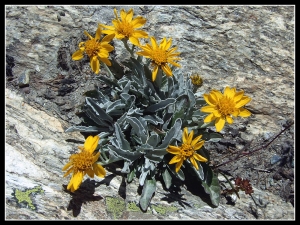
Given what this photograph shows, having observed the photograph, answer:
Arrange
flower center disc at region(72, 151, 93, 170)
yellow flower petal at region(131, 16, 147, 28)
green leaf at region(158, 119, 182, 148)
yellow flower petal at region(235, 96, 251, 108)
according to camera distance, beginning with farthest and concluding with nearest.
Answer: yellow flower petal at region(131, 16, 147, 28)
green leaf at region(158, 119, 182, 148)
yellow flower petal at region(235, 96, 251, 108)
flower center disc at region(72, 151, 93, 170)

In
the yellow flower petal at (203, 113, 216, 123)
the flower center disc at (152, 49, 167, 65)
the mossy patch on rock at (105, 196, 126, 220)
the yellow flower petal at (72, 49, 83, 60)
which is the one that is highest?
the flower center disc at (152, 49, 167, 65)

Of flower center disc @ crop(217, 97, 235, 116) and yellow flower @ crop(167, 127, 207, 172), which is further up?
flower center disc @ crop(217, 97, 235, 116)

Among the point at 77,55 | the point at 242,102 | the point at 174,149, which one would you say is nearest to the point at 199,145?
the point at 174,149

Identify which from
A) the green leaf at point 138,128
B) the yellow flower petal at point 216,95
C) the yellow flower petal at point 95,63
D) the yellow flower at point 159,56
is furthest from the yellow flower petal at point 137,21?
the yellow flower petal at point 216,95

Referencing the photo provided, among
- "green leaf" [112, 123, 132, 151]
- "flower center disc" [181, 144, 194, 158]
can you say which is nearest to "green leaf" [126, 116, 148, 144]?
"green leaf" [112, 123, 132, 151]

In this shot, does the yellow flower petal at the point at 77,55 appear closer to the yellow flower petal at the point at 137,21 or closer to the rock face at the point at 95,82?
the yellow flower petal at the point at 137,21

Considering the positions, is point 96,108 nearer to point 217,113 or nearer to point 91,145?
point 91,145

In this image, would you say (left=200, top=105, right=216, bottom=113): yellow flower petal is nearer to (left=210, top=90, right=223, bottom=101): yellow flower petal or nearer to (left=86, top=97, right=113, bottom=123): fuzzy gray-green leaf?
(left=210, top=90, right=223, bottom=101): yellow flower petal
